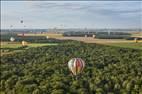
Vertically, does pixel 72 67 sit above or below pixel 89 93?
above

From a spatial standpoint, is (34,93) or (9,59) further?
(9,59)

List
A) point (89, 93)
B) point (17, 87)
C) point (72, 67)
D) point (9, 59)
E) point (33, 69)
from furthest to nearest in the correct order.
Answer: point (9, 59), point (33, 69), point (17, 87), point (89, 93), point (72, 67)

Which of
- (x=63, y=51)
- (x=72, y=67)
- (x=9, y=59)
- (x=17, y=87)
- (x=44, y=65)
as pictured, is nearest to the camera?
(x=72, y=67)

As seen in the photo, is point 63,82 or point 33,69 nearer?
point 63,82

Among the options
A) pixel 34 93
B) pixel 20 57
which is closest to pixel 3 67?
pixel 20 57

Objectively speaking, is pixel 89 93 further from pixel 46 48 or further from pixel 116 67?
pixel 46 48

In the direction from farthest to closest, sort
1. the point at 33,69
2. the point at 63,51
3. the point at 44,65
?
1. the point at 63,51
2. the point at 44,65
3. the point at 33,69

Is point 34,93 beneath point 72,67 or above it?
beneath

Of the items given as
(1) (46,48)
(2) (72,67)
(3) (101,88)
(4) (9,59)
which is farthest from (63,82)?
(1) (46,48)

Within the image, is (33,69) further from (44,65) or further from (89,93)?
(89,93)
